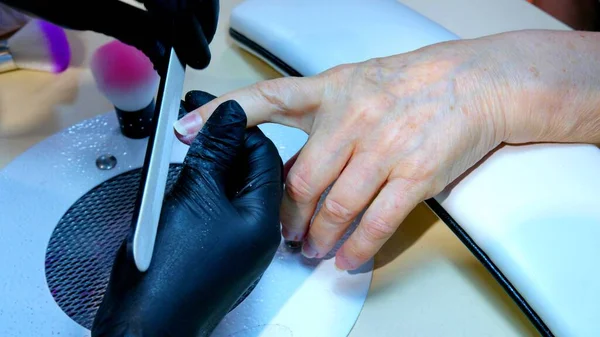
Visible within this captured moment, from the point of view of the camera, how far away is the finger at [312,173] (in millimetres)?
644

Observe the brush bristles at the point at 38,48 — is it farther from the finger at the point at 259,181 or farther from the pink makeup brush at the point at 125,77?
the finger at the point at 259,181

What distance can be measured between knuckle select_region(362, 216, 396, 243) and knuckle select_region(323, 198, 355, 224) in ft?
0.09

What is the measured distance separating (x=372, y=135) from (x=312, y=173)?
0.09m

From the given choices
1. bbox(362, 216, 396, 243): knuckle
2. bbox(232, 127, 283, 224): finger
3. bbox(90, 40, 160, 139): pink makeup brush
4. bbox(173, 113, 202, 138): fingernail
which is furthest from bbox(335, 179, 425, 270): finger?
bbox(90, 40, 160, 139): pink makeup brush

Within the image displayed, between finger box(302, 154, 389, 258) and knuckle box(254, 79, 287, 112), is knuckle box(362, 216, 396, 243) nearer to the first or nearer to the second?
finger box(302, 154, 389, 258)

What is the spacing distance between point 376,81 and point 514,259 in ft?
0.96

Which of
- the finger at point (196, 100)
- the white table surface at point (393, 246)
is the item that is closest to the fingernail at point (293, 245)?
the white table surface at point (393, 246)

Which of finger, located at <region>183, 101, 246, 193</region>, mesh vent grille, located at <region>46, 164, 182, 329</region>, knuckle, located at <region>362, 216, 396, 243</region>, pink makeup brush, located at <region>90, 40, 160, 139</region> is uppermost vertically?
finger, located at <region>183, 101, 246, 193</region>

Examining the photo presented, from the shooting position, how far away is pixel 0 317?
60 centimetres

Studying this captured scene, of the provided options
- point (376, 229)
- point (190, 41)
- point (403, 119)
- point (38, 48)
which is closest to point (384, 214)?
point (376, 229)

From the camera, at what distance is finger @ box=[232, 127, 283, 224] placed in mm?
543

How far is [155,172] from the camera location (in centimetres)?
50

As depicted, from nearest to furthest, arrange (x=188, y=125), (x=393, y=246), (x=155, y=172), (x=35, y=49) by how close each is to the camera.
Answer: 1. (x=155, y=172)
2. (x=188, y=125)
3. (x=393, y=246)
4. (x=35, y=49)

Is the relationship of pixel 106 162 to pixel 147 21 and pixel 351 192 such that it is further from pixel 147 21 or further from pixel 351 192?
pixel 351 192
